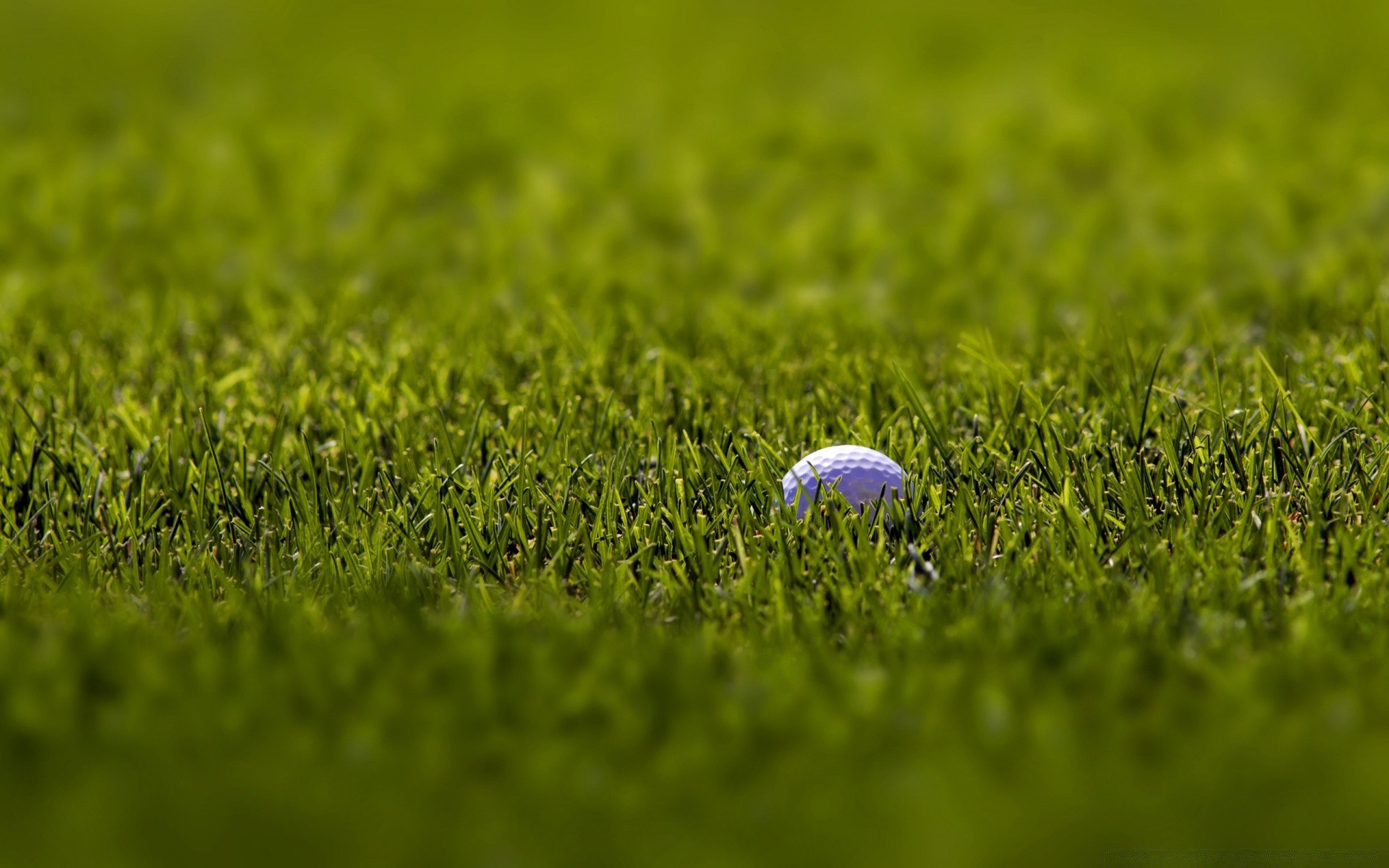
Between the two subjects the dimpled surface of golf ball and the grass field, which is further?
the dimpled surface of golf ball

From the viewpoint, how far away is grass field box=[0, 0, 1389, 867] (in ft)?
6.77

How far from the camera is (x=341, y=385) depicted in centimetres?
416

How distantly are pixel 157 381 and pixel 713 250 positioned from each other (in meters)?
2.31

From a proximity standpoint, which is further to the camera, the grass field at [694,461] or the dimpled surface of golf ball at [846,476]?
the dimpled surface of golf ball at [846,476]

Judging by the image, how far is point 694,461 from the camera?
338 centimetres

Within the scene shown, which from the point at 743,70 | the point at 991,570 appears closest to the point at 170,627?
the point at 991,570

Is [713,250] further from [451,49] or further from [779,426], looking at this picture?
[451,49]

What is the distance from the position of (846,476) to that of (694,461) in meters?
0.42

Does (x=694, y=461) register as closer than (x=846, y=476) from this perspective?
No

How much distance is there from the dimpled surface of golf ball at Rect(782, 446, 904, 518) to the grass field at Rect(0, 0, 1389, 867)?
0.11 metres

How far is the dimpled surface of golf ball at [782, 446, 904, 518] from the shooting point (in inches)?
121

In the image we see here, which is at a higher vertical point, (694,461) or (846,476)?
(694,461)

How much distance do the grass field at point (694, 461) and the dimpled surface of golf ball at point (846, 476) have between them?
107 millimetres

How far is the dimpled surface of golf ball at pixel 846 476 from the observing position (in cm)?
309
